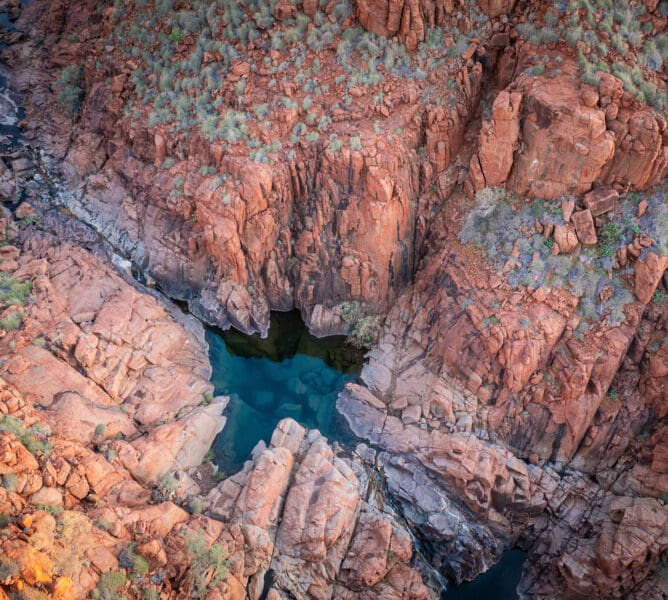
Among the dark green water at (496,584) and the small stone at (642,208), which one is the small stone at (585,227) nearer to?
the small stone at (642,208)

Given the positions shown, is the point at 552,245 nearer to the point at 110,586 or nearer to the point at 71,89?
the point at 110,586

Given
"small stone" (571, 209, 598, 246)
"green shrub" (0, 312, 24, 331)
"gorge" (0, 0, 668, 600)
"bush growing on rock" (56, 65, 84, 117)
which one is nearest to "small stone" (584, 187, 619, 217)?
"gorge" (0, 0, 668, 600)

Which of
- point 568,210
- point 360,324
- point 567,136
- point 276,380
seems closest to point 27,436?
point 276,380

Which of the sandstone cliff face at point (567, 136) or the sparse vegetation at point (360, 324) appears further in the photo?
the sparse vegetation at point (360, 324)

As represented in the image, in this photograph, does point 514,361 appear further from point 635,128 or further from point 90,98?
point 90,98

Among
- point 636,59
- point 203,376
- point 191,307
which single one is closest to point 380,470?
point 203,376

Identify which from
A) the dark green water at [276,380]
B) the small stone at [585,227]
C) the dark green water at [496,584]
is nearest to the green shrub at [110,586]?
the dark green water at [276,380]

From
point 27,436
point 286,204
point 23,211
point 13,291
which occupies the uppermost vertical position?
point 286,204
